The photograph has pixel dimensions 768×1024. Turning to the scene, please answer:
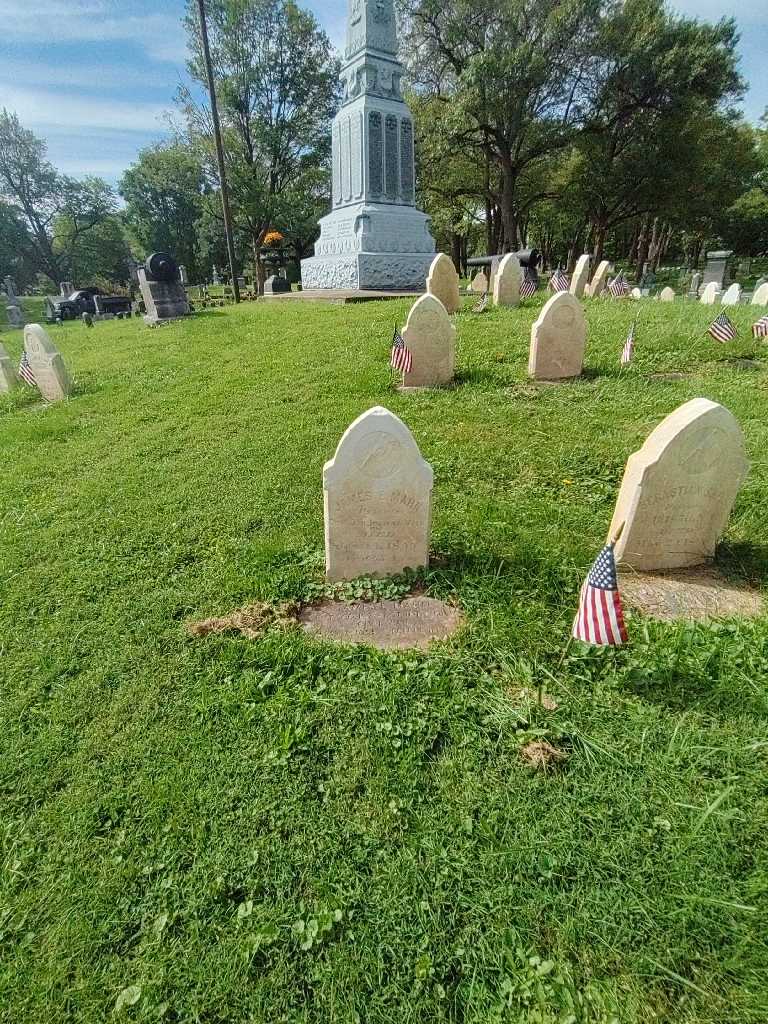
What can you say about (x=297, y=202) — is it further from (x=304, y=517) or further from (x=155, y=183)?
(x=304, y=517)

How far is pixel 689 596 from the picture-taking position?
9.81ft

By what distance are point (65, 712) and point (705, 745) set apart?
2942mm


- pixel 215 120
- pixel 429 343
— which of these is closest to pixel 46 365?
pixel 429 343

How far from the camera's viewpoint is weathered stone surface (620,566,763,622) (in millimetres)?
2844

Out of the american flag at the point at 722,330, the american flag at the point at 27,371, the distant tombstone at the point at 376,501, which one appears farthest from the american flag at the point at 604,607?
the american flag at the point at 27,371

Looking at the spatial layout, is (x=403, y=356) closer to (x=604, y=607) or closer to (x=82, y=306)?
(x=604, y=607)

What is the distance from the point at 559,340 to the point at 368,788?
5953mm

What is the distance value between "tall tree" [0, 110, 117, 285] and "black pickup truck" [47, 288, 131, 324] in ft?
97.3

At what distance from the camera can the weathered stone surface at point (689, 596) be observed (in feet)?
9.33

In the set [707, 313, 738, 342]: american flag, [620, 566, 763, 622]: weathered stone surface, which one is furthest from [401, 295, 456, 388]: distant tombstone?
[707, 313, 738, 342]: american flag

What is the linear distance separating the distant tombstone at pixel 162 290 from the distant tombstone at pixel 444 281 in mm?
8958

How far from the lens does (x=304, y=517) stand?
13.0ft

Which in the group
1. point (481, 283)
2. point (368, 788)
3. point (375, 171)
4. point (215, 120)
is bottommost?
point (368, 788)

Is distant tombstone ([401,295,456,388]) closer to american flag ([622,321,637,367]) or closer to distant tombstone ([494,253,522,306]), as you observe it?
american flag ([622,321,637,367])
